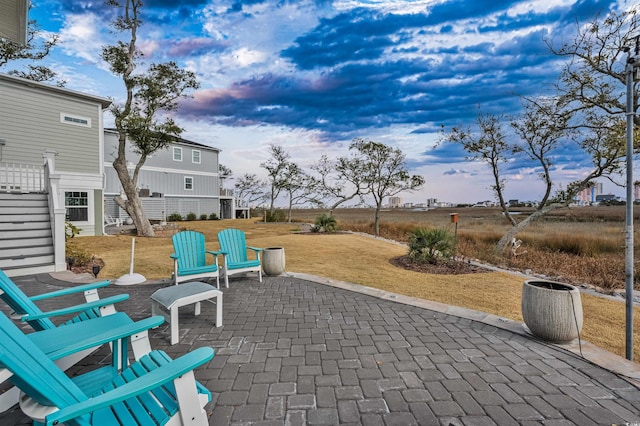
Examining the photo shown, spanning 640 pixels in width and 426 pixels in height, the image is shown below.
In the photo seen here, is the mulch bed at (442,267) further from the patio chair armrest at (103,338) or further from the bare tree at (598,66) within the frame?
the patio chair armrest at (103,338)

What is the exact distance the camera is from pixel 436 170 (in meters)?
17.4

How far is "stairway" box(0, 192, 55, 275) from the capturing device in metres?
6.58

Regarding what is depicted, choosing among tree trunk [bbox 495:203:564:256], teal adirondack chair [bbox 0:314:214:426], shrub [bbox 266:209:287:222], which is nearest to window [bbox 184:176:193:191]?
shrub [bbox 266:209:287:222]

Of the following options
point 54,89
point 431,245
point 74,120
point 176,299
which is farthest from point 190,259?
point 54,89

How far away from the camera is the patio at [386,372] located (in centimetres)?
204

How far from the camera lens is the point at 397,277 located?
684 centimetres

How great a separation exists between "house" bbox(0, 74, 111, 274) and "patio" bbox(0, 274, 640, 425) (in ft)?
16.8

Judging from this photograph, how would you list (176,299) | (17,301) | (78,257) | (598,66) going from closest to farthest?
(17,301), (176,299), (78,257), (598,66)

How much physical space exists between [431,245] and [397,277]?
1.91 metres

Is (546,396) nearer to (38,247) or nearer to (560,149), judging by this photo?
(38,247)

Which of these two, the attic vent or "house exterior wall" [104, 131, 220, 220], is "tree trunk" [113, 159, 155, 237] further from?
"house exterior wall" [104, 131, 220, 220]

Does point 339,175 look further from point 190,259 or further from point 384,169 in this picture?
point 190,259

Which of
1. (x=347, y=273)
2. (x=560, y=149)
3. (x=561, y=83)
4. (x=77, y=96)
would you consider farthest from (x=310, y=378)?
(x=77, y=96)

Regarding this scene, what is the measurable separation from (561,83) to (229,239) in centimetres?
1090
